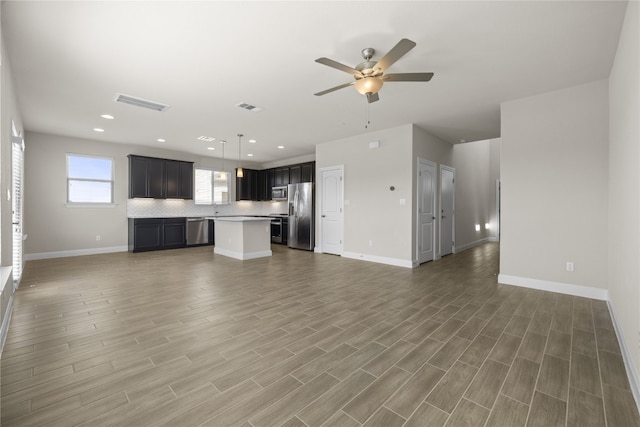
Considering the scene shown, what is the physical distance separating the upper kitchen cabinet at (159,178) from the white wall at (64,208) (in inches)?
11.3

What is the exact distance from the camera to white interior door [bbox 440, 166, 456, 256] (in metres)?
6.53

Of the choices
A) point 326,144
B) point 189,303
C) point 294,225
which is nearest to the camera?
point 189,303

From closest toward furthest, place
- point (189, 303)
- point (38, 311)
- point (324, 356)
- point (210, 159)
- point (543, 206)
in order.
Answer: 1. point (324, 356)
2. point (38, 311)
3. point (189, 303)
4. point (543, 206)
5. point (210, 159)

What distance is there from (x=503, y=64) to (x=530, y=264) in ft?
9.06

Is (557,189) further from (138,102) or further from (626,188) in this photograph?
(138,102)

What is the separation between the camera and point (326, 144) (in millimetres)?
6977

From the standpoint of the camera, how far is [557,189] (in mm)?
3834

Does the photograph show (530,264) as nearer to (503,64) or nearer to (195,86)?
(503,64)

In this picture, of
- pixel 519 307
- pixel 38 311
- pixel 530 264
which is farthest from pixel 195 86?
pixel 530 264

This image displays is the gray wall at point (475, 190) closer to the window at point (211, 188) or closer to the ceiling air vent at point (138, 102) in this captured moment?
the ceiling air vent at point (138, 102)

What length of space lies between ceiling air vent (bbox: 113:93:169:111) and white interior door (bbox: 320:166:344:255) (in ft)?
12.3

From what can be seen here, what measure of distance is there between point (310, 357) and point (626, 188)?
9.79ft

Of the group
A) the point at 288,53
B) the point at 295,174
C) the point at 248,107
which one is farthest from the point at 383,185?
the point at 288,53

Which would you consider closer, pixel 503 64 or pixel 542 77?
pixel 503 64
